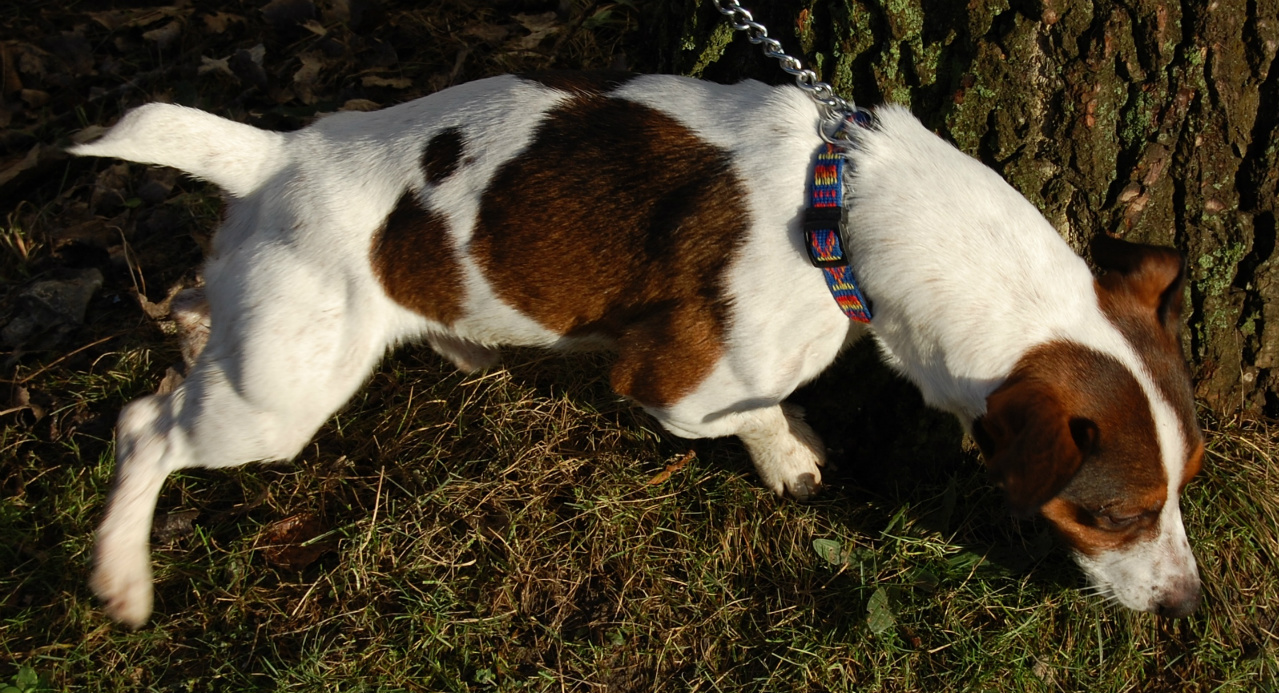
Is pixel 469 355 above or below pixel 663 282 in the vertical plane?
below

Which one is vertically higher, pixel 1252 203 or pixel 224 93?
pixel 1252 203

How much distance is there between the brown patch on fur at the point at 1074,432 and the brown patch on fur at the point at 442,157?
170cm

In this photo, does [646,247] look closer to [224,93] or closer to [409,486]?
[409,486]

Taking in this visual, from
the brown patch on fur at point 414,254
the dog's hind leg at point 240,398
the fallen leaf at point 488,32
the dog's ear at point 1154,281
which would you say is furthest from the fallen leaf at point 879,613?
the fallen leaf at point 488,32

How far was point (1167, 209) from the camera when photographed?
10.1 ft

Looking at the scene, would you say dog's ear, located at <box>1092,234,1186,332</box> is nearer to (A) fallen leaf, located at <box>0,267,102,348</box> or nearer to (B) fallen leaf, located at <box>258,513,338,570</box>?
(B) fallen leaf, located at <box>258,513,338,570</box>

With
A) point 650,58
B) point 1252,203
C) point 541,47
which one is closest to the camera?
point 1252,203

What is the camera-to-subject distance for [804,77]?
2.99 metres

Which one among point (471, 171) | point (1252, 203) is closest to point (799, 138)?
point (471, 171)

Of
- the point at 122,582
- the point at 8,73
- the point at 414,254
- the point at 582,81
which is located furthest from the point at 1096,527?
the point at 8,73

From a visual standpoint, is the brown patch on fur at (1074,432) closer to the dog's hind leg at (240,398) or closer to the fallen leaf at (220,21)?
the dog's hind leg at (240,398)

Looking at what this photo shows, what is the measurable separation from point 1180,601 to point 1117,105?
150 cm

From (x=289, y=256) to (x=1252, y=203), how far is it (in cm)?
302

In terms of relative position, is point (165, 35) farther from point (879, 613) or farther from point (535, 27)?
point (879, 613)
